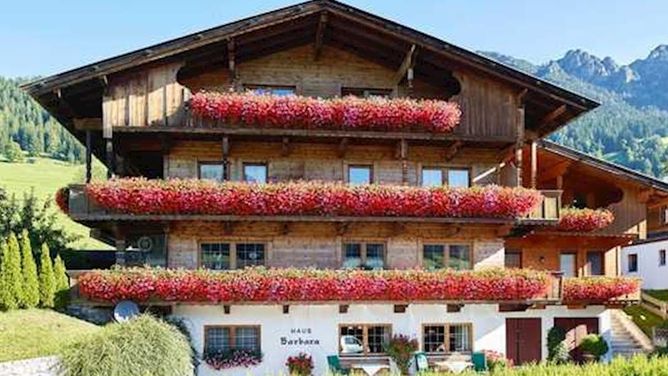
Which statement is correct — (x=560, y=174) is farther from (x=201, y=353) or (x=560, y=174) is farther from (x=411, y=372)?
(x=201, y=353)

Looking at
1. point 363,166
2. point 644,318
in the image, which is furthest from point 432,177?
point 644,318

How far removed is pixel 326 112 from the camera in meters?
23.0

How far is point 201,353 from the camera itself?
2283cm

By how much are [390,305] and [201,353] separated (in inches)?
227

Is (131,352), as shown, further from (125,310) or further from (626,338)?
(626,338)

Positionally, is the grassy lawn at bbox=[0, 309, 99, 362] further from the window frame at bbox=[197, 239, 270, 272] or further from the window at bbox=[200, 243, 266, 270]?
the window at bbox=[200, 243, 266, 270]

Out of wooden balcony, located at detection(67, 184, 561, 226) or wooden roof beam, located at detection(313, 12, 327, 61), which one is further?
wooden roof beam, located at detection(313, 12, 327, 61)

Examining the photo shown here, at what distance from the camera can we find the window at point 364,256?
2419cm

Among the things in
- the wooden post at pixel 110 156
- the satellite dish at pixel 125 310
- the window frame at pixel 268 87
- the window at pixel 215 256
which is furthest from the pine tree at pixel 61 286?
the window frame at pixel 268 87

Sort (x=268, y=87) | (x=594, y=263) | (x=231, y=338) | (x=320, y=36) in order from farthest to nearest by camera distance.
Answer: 1. (x=594, y=263)
2. (x=268, y=87)
3. (x=320, y=36)
4. (x=231, y=338)

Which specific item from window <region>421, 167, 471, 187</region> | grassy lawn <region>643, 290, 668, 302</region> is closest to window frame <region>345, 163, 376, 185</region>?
window <region>421, 167, 471, 187</region>

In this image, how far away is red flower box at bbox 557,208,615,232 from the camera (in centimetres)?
2702

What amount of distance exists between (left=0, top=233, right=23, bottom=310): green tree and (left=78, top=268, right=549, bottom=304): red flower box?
190 cm

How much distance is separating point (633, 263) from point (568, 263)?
19.2 metres
